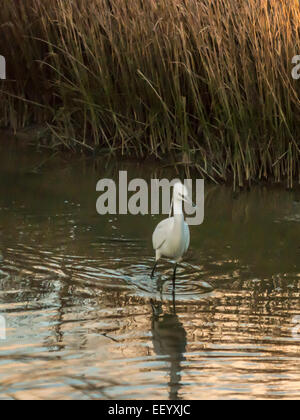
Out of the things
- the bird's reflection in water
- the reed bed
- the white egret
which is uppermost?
the reed bed

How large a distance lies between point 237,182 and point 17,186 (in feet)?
6.15

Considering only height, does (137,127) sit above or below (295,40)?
below

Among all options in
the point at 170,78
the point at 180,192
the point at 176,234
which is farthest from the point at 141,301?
the point at 170,78

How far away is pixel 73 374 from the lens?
4.23 meters

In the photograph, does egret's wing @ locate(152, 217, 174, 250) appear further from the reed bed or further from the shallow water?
the reed bed

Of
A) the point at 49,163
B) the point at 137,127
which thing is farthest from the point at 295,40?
the point at 49,163

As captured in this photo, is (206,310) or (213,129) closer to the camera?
(206,310)

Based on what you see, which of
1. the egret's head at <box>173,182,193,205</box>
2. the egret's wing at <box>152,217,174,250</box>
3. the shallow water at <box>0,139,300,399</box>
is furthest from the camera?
the egret's wing at <box>152,217,174,250</box>

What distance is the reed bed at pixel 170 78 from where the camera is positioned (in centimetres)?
786

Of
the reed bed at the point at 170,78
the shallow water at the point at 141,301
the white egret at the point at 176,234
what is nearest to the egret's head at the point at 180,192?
the white egret at the point at 176,234

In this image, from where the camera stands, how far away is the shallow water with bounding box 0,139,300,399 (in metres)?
4.21

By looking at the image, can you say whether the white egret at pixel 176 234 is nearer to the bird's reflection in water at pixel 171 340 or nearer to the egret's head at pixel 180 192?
the egret's head at pixel 180 192

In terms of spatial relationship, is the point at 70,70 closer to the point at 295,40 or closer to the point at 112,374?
the point at 295,40

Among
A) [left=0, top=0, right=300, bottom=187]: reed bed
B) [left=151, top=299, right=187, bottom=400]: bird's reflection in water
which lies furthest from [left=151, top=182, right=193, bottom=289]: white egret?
[left=0, top=0, right=300, bottom=187]: reed bed
